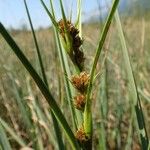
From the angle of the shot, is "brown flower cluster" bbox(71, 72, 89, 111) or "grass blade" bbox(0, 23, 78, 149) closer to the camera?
"grass blade" bbox(0, 23, 78, 149)

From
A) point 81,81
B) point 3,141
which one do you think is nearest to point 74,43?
point 81,81

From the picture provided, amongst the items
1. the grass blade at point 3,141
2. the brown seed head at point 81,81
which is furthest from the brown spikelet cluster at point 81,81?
the grass blade at point 3,141

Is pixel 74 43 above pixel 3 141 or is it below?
above

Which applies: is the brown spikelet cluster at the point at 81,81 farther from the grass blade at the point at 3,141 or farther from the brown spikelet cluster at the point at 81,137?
the grass blade at the point at 3,141

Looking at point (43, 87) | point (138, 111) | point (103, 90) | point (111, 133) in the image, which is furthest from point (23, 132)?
point (43, 87)

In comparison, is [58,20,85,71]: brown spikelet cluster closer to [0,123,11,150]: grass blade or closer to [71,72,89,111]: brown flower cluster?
[71,72,89,111]: brown flower cluster

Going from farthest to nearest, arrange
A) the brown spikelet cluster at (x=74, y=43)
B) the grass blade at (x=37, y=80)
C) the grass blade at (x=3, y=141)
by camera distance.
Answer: the grass blade at (x=3, y=141) → the brown spikelet cluster at (x=74, y=43) → the grass blade at (x=37, y=80)

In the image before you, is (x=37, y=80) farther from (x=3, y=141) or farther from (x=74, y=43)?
(x=3, y=141)

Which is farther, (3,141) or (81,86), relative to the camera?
(3,141)

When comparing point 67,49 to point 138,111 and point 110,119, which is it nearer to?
point 138,111

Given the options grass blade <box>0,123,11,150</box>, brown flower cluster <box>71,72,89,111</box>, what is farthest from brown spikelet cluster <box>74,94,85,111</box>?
grass blade <box>0,123,11,150</box>
